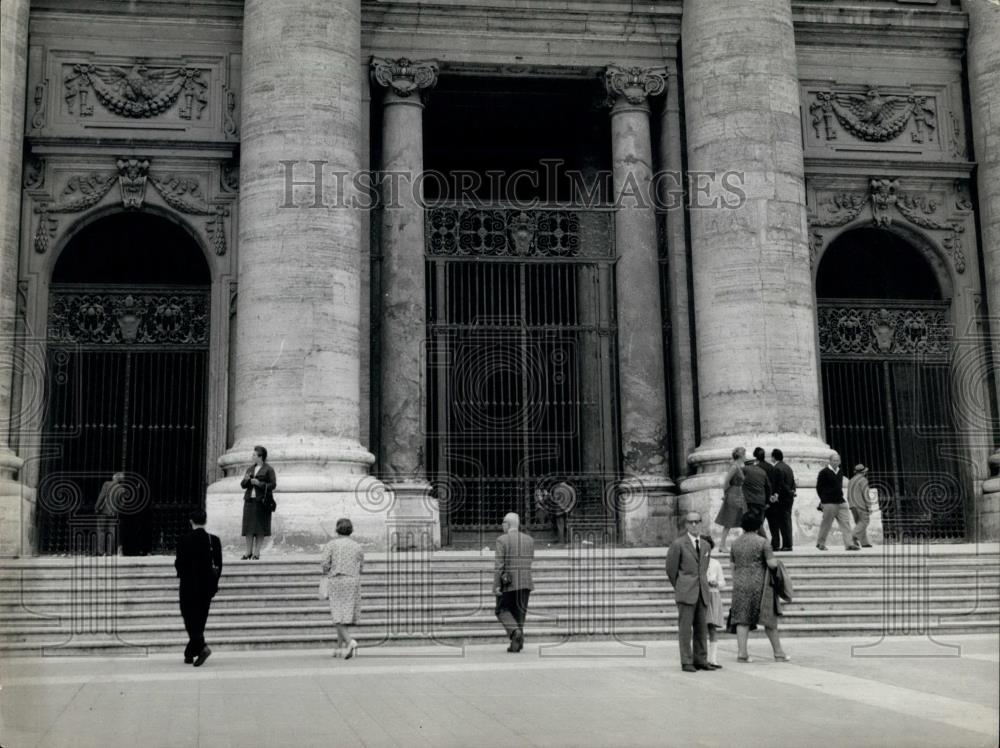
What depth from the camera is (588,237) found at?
21.7 m

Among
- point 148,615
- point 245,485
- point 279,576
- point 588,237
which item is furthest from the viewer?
point 588,237

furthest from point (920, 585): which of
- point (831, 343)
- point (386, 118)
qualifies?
point (386, 118)

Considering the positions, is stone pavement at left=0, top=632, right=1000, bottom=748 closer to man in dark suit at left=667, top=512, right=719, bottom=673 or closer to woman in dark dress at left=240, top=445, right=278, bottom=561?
man in dark suit at left=667, top=512, right=719, bottom=673

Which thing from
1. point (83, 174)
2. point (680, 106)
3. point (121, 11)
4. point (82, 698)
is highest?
point (121, 11)

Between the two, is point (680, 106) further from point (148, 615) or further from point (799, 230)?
point (148, 615)

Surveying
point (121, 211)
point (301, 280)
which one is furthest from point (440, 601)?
point (121, 211)

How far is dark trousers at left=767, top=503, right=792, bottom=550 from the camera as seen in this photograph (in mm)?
→ 17250

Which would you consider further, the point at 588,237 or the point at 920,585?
the point at 588,237

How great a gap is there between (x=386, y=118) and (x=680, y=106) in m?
5.15

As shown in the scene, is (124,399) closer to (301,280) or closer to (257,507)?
(301,280)

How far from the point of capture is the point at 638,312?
69.4ft

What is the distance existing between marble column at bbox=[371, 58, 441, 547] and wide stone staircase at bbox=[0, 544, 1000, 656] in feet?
11.7

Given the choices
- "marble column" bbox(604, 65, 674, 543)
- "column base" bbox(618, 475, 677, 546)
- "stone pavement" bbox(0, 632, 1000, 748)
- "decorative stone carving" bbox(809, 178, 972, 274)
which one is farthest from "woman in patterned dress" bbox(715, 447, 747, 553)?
"decorative stone carving" bbox(809, 178, 972, 274)

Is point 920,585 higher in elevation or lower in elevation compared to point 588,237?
lower
